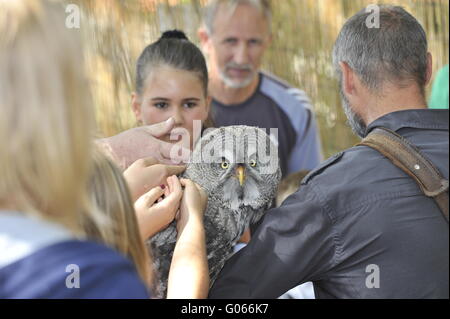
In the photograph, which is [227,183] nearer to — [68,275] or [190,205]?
[190,205]

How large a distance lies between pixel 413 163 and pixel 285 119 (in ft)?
6.23

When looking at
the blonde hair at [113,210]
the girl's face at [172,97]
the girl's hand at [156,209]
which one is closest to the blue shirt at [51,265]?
the blonde hair at [113,210]

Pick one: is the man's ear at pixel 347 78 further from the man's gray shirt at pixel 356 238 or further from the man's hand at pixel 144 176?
the man's hand at pixel 144 176

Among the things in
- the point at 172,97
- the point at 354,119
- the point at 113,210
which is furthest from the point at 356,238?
the point at 172,97

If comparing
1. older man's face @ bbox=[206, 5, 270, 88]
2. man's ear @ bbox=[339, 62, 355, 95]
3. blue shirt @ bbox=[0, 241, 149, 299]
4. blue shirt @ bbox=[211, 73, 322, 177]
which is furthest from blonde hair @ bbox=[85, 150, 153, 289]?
older man's face @ bbox=[206, 5, 270, 88]

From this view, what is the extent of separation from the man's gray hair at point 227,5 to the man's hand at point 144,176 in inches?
72.3

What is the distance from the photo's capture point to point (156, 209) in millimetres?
1813

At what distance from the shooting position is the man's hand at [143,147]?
2102mm

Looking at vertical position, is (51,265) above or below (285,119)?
below

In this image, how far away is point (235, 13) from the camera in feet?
11.9
